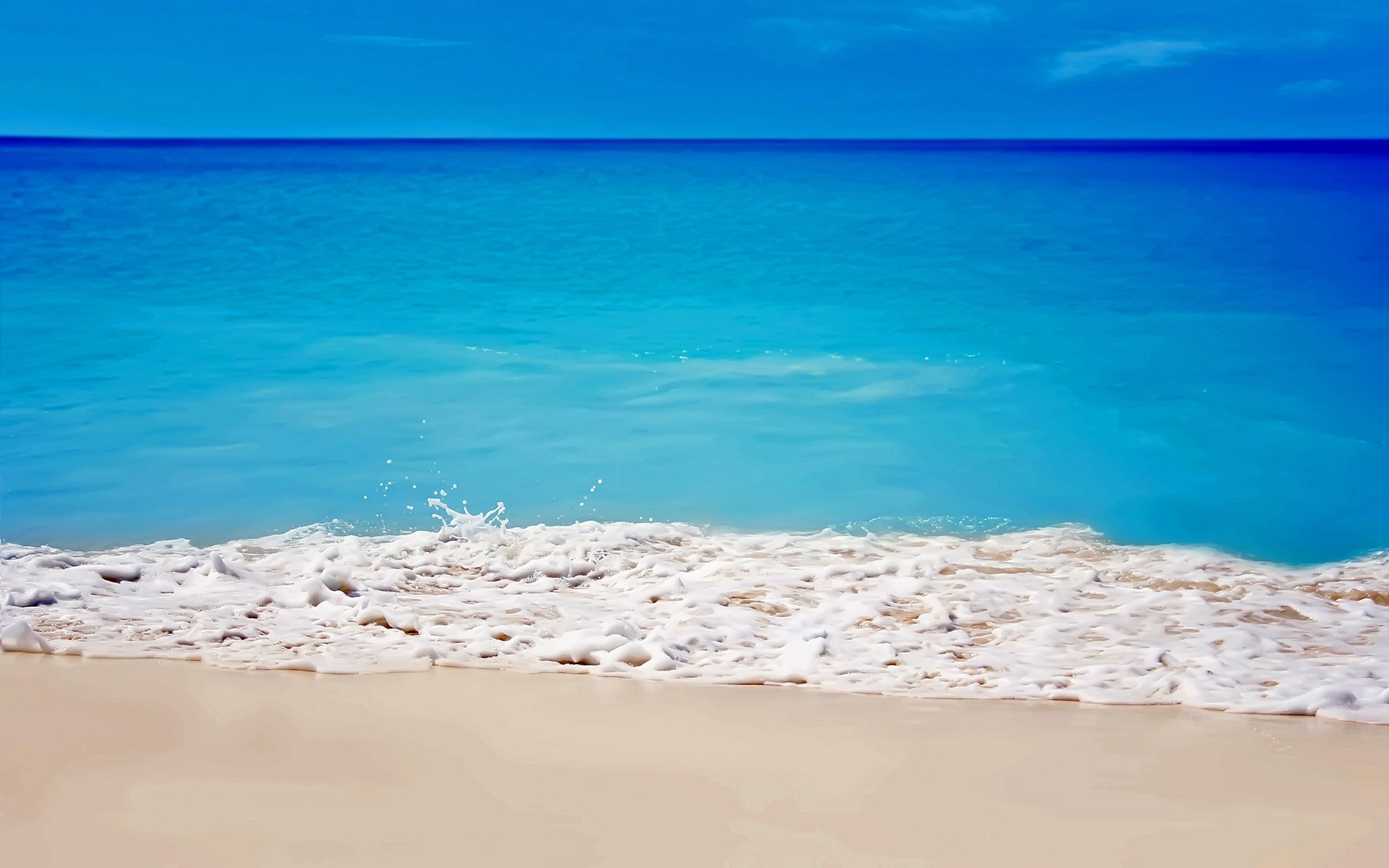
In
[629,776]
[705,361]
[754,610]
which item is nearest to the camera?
[629,776]

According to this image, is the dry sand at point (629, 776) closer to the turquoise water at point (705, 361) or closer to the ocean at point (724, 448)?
the ocean at point (724, 448)

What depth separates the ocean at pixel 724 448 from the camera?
2.81 m

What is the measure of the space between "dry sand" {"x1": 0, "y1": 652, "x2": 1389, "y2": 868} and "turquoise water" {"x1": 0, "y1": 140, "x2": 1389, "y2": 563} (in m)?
1.83

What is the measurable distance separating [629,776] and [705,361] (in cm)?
565

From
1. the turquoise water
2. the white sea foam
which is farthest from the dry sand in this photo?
the turquoise water

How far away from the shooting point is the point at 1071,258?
40.6 ft

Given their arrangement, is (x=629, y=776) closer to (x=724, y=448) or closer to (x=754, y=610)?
(x=754, y=610)

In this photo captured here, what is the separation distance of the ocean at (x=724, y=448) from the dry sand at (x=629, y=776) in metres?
0.18

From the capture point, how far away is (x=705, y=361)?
7492mm

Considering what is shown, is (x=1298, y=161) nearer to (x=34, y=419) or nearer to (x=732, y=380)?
(x=732, y=380)

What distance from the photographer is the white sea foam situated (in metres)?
2.52

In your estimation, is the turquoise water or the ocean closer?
the ocean

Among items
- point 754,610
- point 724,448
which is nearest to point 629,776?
point 754,610

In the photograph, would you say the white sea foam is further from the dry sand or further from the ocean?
the dry sand
